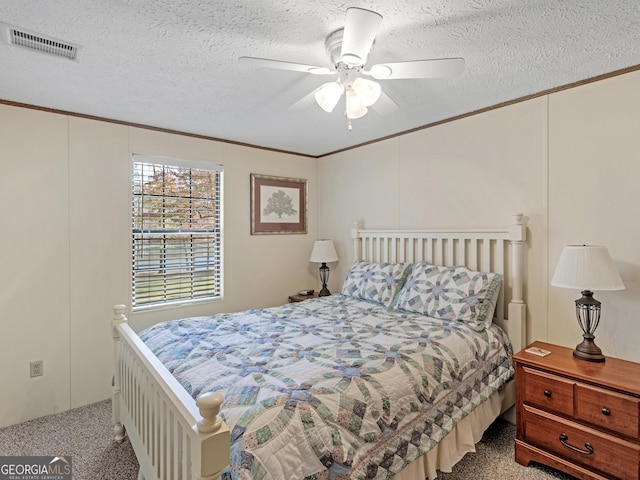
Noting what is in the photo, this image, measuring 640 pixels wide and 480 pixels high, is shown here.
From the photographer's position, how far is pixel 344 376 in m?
1.59

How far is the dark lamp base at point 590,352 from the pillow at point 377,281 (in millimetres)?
1314

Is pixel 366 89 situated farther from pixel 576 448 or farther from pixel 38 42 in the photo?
pixel 576 448

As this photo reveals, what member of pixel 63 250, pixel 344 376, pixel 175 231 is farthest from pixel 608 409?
pixel 63 250

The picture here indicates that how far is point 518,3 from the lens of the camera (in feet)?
4.82

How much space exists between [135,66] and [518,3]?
2037 millimetres

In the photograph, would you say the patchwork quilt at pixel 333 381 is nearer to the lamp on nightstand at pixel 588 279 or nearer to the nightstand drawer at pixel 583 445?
the nightstand drawer at pixel 583 445

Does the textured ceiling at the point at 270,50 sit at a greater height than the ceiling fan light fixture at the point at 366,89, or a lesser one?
greater

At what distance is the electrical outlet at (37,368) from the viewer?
260 cm

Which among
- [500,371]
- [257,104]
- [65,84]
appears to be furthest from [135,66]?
[500,371]

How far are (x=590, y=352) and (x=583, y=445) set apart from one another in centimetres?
52

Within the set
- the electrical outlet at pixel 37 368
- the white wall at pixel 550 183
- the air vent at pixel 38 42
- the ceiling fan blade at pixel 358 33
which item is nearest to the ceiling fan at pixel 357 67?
the ceiling fan blade at pixel 358 33

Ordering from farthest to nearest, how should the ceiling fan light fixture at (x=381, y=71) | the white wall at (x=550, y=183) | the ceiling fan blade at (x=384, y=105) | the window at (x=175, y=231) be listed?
the window at (x=175, y=231), the white wall at (x=550, y=183), the ceiling fan blade at (x=384, y=105), the ceiling fan light fixture at (x=381, y=71)

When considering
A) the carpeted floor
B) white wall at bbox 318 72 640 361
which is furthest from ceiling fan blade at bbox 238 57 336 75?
the carpeted floor

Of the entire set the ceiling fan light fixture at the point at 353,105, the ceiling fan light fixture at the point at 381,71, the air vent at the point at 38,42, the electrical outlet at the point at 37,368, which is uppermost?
the air vent at the point at 38,42
